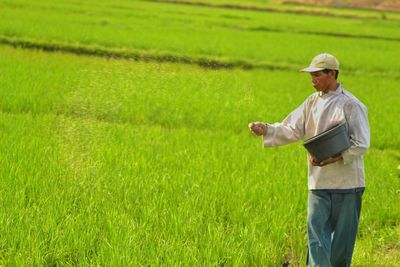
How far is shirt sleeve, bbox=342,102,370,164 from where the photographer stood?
114 inches

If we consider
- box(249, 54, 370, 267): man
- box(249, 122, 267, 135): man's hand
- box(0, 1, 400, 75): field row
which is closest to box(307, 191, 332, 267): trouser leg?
box(249, 54, 370, 267): man

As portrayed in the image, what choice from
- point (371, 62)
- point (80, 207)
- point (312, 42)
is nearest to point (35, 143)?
point (80, 207)

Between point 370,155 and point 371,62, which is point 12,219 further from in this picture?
point 371,62

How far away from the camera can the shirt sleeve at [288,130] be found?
10.3ft

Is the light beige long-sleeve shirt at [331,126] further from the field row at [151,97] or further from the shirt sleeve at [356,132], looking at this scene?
the field row at [151,97]

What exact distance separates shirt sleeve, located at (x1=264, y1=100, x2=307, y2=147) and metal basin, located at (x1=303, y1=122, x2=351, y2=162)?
0.80 feet

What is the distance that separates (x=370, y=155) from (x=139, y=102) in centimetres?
308

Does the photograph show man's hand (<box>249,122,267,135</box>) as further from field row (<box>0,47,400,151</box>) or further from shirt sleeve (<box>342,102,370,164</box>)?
field row (<box>0,47,400,151</box>)

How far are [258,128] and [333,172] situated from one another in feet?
1.54

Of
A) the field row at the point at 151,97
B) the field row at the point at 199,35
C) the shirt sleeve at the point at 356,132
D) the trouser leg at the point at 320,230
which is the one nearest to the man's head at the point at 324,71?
the shirt sleeve at the point at 356,132

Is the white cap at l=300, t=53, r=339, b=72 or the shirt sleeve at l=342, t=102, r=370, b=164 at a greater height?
the white cap at l=300, t=53, r=339, b=72

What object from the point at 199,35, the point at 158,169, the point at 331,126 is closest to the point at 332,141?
the point at 331,126

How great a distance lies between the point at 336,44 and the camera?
18.2 m

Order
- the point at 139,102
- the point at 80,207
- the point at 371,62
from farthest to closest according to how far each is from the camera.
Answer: the point at 371,62 < the point at 139,102 < the point at 80,207
